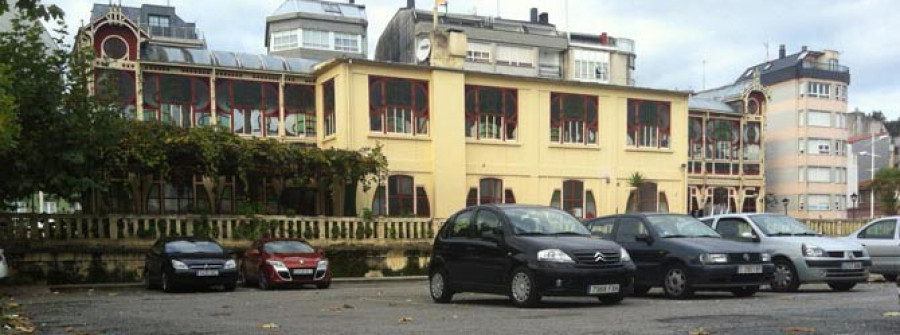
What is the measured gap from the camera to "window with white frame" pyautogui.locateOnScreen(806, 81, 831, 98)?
65.0 meters

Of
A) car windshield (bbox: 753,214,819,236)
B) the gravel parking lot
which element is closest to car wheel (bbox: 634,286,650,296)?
the gravel parking lot

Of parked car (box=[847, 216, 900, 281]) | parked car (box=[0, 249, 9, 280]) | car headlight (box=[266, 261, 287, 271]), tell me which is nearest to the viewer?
parked car (box=[847, 216, 900, 281])

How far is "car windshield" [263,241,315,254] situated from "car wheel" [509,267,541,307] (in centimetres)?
1113

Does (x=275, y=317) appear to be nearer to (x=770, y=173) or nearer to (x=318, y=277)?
(x=318, y=277)

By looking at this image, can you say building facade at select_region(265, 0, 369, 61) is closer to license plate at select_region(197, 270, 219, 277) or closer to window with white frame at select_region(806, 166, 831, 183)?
window with white frame at select_region(806, 166, 831, 183)

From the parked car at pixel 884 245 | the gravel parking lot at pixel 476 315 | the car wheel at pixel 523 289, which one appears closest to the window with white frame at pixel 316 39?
the gravel parking lot at pixel 476 315

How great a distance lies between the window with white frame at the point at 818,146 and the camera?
63562 millimetres

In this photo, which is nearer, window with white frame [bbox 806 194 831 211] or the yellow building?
the yellow building

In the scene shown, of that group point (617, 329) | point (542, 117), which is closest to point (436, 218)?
point (542, 117)

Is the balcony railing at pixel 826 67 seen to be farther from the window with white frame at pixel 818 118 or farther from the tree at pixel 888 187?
the tree at pixel 888 187

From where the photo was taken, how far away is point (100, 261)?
2658 cm

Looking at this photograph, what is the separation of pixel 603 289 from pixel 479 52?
174 ft

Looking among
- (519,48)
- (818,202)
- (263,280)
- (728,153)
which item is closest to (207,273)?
(263,280)

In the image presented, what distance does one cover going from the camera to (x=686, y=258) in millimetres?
15727
